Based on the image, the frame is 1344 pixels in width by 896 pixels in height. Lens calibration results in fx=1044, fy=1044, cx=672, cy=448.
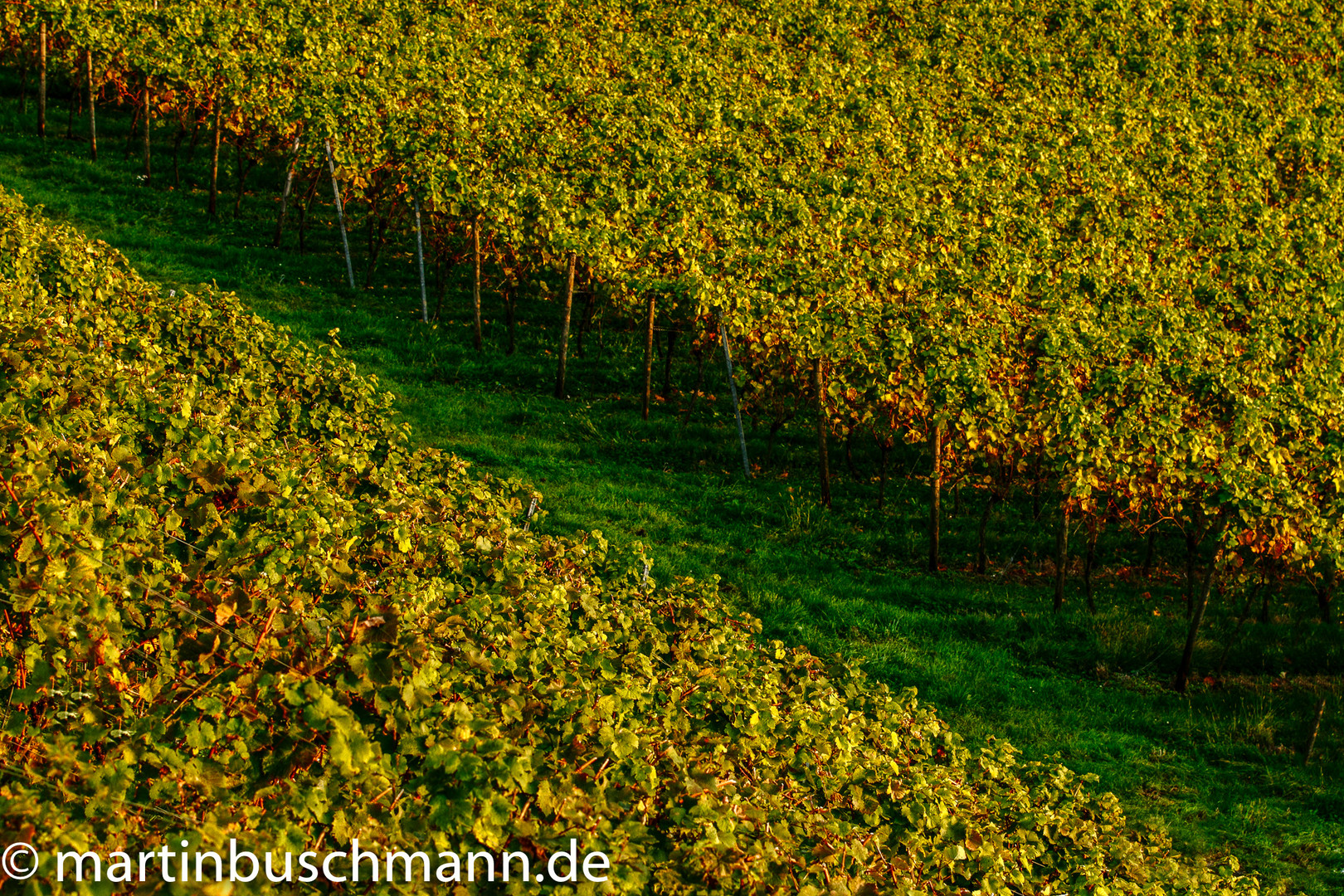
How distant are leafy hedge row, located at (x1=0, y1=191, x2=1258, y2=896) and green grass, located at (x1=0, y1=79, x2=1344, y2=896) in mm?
5044

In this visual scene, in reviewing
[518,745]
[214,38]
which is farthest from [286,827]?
[214,38]

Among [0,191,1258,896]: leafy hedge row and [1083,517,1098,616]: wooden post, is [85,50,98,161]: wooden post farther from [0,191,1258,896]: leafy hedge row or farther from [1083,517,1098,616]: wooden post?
[1083,517,1098,616]: wooden post

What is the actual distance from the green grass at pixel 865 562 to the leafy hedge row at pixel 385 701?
5044mm

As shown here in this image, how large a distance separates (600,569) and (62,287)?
6939 millimetres

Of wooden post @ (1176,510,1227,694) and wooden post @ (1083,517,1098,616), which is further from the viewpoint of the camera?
wooden post @ (1083,517,1098,616)

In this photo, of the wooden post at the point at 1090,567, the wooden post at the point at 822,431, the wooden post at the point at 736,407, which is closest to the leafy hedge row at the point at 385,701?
the wooden post at the point at 1090,567

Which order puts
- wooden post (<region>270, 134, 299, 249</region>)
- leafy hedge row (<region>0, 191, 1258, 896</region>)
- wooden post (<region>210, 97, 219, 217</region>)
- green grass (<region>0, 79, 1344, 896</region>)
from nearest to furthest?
leafy hedge row (<region>0, 191, 1258, 896</region>) < green grass (<region>0, 79, 1344, 896</region>) < wooden post (<region>270, 134, 299, 249</region>) < wooden post (<region>210, 97, 219, 217</region>)

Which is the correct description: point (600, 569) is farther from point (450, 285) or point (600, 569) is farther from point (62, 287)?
point (450, 285)

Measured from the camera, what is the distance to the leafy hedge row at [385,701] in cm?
459

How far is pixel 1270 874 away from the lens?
11.5m

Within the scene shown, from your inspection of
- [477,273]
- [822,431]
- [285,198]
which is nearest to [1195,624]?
[822,431]

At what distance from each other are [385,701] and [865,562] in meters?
13.6

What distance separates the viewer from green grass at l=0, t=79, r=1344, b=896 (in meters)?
13.4

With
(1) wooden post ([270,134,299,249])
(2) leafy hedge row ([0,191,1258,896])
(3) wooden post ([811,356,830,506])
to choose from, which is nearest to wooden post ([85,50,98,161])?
(1) wooden post ([270,134,299,249])
